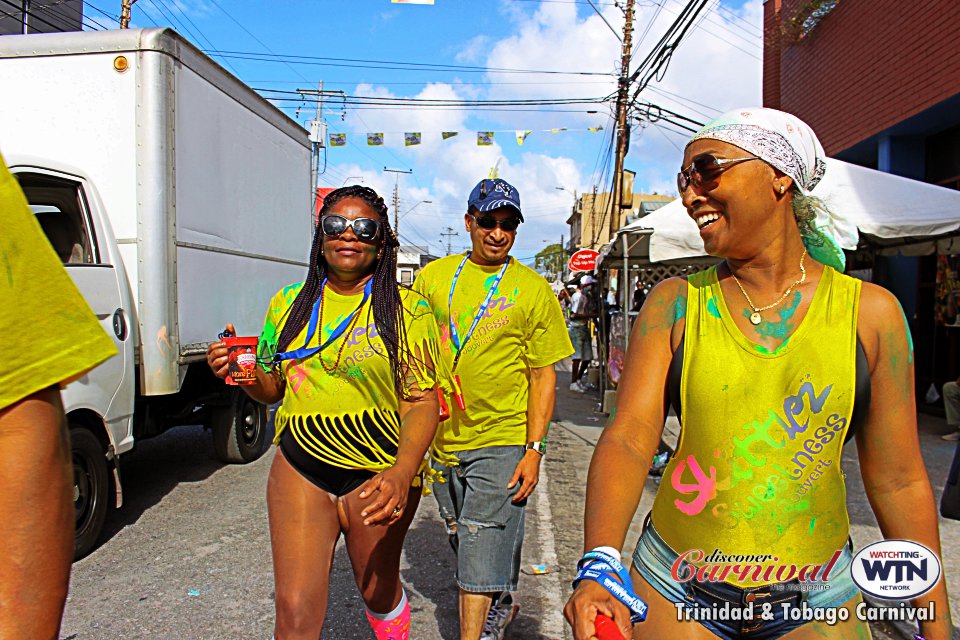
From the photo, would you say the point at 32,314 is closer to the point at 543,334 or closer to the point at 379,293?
the point at 379,293

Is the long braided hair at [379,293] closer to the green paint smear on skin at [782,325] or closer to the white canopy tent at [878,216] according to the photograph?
the green paint smear on skin at [782,325]

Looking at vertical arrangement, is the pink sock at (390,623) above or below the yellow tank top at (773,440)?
below

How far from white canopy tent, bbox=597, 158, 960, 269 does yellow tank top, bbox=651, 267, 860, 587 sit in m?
4.70

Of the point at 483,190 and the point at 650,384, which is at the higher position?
the point at 483,190

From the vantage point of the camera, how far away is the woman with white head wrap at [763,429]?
1706mm

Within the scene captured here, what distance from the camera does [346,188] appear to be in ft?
9.49

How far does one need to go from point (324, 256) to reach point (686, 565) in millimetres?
1793

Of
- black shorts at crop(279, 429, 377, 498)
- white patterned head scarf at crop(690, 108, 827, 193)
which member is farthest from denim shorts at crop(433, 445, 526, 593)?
white patterned head scarf at crop(690, 108, 827, 193)

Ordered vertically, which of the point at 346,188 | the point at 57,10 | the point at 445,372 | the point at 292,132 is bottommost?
the point at 445,372

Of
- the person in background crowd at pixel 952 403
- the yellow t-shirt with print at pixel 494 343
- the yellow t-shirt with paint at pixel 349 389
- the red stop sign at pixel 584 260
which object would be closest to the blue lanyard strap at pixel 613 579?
the yellow t-shirt with paint at pixel 349 389

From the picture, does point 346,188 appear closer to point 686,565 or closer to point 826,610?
point 686,565

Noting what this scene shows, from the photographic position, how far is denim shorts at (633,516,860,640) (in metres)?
1.70

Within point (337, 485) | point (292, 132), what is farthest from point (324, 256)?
point (292, 132)

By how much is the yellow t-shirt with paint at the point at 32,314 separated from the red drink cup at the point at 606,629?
3.60 ft
